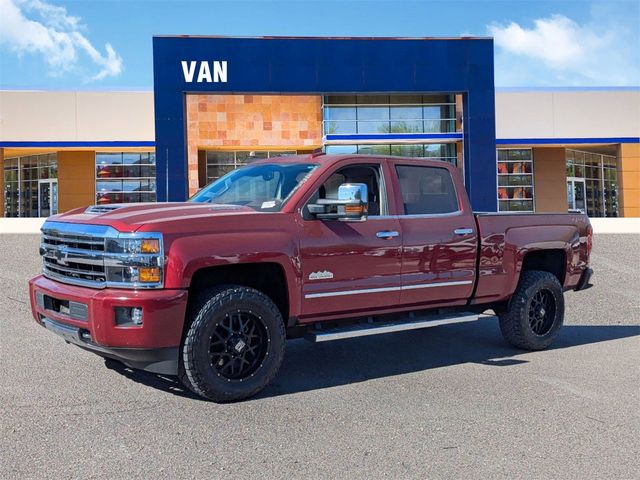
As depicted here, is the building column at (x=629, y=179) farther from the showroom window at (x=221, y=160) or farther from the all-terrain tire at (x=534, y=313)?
the all-terrain tire at (x=534, y=313)

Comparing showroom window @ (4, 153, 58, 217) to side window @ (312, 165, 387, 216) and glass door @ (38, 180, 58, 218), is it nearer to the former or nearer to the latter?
glass door @ (38, 180, 58, 218)

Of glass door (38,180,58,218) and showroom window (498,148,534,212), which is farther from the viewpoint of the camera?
showroom window (498,148,534,212)

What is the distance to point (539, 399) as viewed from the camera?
5.19m

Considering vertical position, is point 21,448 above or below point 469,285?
below

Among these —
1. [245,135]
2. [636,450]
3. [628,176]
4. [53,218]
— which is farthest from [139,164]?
[636,450]

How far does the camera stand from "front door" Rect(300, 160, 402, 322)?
5398mm

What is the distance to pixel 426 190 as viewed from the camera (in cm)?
653

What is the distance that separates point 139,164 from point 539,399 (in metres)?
29.8

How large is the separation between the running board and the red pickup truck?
0.06 ft

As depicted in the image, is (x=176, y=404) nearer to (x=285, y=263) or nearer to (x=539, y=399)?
(x=285, y=263)

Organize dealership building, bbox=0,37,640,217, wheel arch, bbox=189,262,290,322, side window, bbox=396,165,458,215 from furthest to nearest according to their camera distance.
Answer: dealership building, bbox=0,37,640,217, side window, bbox=396,165,458,215, wheel arch, bbox=189,262,290,322

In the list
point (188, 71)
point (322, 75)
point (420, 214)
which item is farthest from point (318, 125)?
point (420, 214)

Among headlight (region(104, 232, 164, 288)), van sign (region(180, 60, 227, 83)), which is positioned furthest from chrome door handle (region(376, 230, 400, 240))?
van sign (region(180, 60, 227, 83))

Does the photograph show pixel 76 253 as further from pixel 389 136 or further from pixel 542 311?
pixel 389 136
